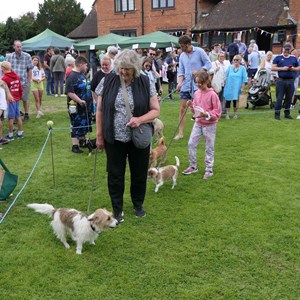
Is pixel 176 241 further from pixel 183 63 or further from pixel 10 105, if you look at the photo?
pixel 10 105

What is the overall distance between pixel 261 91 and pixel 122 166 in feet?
29.6

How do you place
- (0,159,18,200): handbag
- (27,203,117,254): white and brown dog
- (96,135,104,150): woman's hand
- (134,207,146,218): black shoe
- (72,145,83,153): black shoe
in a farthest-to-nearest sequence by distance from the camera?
(72,145,83,153): black shoe → (0,159,18,200): handbag → (134,207,146,218): black shoe → (96,135,104,150): woman's hand → (27,203,117,254): white and brown dog

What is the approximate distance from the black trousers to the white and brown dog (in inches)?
23.9

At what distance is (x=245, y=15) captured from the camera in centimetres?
2619

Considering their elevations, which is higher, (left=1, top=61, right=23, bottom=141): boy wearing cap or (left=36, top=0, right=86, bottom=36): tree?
(left=36, top=0, right=86, bottom=36): tree

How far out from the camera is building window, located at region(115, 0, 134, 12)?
3025cm

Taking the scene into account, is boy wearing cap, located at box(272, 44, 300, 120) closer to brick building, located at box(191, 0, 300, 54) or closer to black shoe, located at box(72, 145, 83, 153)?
black shoe, located at box(72, 145, 83, 153)

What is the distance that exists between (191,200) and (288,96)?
6.57m

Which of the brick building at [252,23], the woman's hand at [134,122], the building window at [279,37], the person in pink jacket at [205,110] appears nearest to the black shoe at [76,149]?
the person in pink jacket at [205,110]

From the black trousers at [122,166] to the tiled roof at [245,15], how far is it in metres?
23.0

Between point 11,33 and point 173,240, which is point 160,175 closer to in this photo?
point 173,240

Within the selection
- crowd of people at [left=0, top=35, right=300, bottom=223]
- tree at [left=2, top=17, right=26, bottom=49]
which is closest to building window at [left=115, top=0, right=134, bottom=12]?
crowd of people at [left=0, top=35, right=300, bottom=223]

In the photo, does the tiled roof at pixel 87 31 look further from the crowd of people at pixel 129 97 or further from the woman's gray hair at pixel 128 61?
the woman's gray hair at pixel 128 61

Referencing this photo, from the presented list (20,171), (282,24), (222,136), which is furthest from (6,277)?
(282,24)
